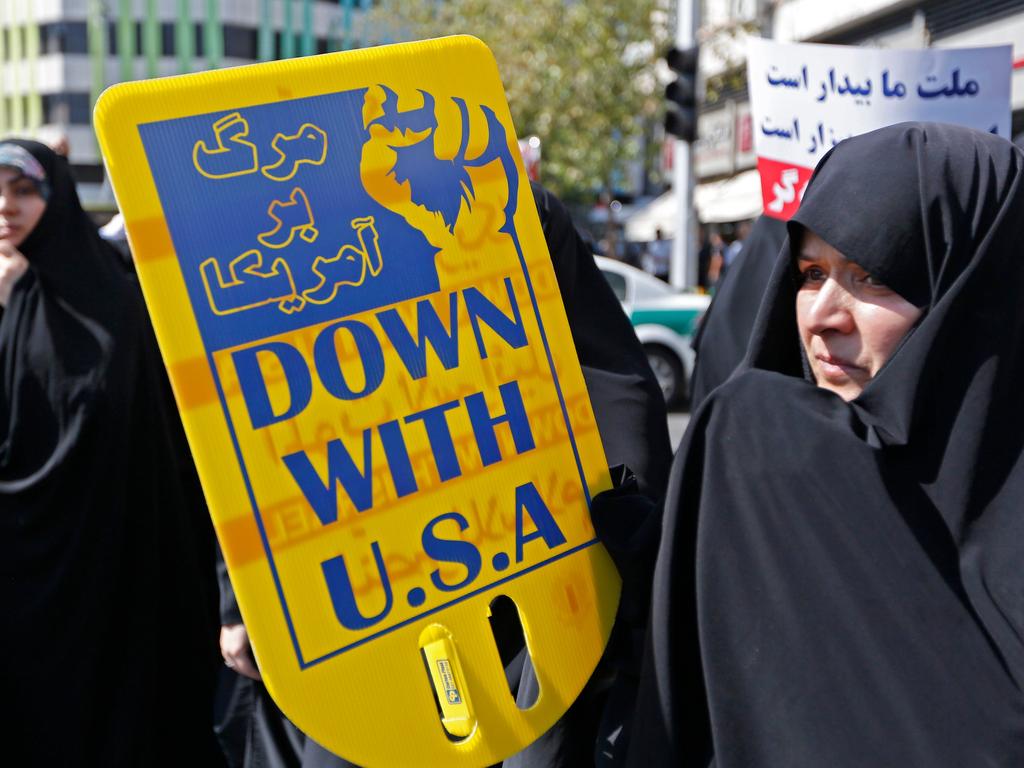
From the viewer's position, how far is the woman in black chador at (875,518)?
1.61 metres


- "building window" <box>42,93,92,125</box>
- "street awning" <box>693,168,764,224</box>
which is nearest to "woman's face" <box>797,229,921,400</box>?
"street awning" <box>693,168,764,224</box>

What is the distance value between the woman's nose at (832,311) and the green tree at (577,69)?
18.6 m

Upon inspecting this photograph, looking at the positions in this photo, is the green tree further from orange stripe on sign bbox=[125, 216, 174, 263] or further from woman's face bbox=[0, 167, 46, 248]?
orange stripe on sign bbox=[125, 216, 174, 263]

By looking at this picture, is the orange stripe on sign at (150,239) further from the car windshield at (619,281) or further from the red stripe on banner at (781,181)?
the car windshield at (619,281)

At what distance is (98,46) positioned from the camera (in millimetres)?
43656

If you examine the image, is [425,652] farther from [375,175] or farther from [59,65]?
[59,65]

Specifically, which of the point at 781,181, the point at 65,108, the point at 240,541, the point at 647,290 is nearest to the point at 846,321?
the point at 240,541

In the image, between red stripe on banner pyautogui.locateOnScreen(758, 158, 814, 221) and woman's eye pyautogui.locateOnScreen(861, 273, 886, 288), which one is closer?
woman's eye pyautogui.locateOnScreen(861, 273, 886, 288)

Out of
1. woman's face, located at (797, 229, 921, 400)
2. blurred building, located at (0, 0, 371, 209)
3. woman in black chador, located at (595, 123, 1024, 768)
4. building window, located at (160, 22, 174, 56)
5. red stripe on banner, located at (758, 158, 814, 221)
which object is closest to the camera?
woman in black chador, located at (595, 123, 1024, 768)

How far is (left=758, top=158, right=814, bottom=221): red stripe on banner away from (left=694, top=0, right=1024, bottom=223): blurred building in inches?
343

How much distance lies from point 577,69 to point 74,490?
1785 centimetres

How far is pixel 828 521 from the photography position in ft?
5.42

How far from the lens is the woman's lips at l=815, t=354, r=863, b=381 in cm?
185

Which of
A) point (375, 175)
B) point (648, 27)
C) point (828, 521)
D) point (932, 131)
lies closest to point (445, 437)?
point (375, 175)
